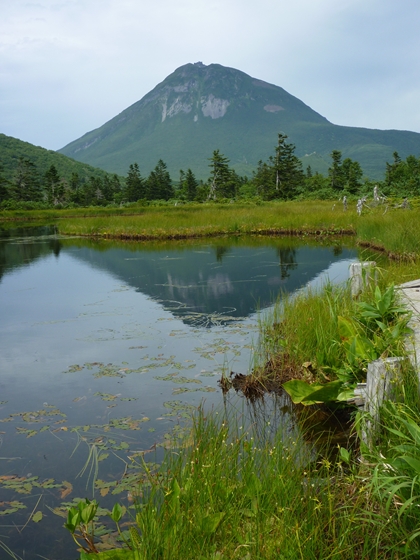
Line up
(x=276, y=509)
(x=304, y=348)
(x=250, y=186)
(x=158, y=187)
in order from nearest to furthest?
(x=276, y=509) < (x=304, y=348) < (x=250, y=186) < (x=158, y=187)

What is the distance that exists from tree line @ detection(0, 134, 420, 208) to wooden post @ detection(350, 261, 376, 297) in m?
29.9

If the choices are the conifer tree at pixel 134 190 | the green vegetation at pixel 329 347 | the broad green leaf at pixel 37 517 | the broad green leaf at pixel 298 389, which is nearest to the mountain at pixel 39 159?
the conifer tree at pixel 134 190

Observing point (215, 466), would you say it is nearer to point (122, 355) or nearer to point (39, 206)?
point (122, 355)

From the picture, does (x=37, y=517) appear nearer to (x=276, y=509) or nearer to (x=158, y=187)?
(x=276, y=509)

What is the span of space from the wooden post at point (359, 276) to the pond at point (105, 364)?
1524mm

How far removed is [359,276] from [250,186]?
58.8m

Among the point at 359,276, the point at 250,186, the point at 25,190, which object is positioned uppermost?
the point at 25,190

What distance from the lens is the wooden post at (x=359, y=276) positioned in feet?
22.4

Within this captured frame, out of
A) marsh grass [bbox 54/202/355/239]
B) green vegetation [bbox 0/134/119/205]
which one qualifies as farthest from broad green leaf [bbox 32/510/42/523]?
green vegetation [bbox 0/134/119/205]

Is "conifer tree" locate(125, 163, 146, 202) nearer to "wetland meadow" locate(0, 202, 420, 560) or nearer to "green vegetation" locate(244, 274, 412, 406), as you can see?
"wetland meadow" locate(0, 202, 420, 560)

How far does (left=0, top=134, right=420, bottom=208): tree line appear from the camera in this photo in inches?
1794

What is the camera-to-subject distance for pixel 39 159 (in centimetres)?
10250

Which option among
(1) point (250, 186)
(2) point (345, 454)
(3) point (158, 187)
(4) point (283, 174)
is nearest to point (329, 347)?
(2) point (345, 454)

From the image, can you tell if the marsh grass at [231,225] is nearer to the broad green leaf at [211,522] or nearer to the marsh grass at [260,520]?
the marsh grass at [260,520]
